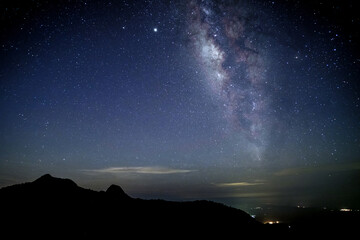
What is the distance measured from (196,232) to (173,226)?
2.54 m

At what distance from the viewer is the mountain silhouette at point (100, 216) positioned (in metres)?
18.1

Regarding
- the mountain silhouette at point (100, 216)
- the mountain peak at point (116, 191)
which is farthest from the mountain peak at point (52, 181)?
the mountain peak at point (116, 191)

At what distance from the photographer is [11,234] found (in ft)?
54.6

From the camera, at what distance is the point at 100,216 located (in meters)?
20.8

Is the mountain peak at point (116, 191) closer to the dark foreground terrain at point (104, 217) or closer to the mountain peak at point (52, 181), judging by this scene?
the dark foreground terrain at point (104, 217)

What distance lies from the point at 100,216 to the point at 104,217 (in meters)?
0.45

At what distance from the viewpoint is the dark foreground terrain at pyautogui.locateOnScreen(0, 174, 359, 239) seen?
1806cm

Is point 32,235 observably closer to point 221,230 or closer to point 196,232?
point 196,232

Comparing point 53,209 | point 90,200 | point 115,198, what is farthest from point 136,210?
point 53,209

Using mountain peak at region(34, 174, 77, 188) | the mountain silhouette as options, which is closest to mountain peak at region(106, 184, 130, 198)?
the mountain silhouette

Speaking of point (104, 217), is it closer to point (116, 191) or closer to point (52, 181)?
point (116, 191)

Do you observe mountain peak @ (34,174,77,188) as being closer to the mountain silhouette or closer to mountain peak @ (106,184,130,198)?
the mountain silhouette

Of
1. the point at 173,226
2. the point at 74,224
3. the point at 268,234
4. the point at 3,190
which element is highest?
the point at 3,190

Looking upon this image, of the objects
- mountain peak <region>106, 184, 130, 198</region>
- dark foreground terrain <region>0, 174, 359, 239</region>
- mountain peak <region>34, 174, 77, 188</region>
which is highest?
mountain peak <region>34, 174, 77, 188</region>
